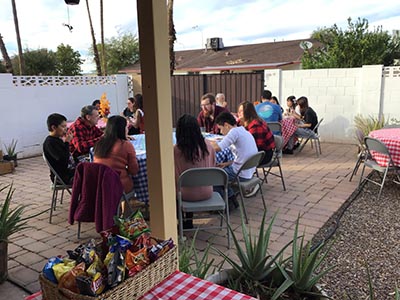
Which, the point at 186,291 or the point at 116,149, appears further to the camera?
the point at 116,149

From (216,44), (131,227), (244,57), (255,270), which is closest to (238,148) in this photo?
(255,270)

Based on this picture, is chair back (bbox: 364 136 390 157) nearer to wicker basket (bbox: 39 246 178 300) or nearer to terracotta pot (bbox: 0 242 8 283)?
wicker basket (bbox: 39 246 178 300)

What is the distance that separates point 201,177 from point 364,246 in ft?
5.08

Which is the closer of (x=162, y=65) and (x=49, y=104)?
(x=162, y=65)

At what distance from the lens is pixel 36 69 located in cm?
1872

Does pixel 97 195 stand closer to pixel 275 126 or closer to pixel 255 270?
pixel 255 270

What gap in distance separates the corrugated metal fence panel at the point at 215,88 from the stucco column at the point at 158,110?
682 centimetres

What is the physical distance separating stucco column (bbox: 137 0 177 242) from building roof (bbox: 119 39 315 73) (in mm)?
13601

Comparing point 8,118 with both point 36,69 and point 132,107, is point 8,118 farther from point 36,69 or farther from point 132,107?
point 36,69

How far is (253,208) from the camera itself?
382cm

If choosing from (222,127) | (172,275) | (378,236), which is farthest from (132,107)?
(172,275)

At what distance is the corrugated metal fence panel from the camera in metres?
8.20

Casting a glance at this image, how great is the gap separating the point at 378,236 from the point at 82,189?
269 centimetres

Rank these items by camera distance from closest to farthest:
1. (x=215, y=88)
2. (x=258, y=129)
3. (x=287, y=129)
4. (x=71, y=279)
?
1. (x=71, y=279)
2. (x=258, y=129)
3. (x=287, y=129)
4. (x=215, y=88)
